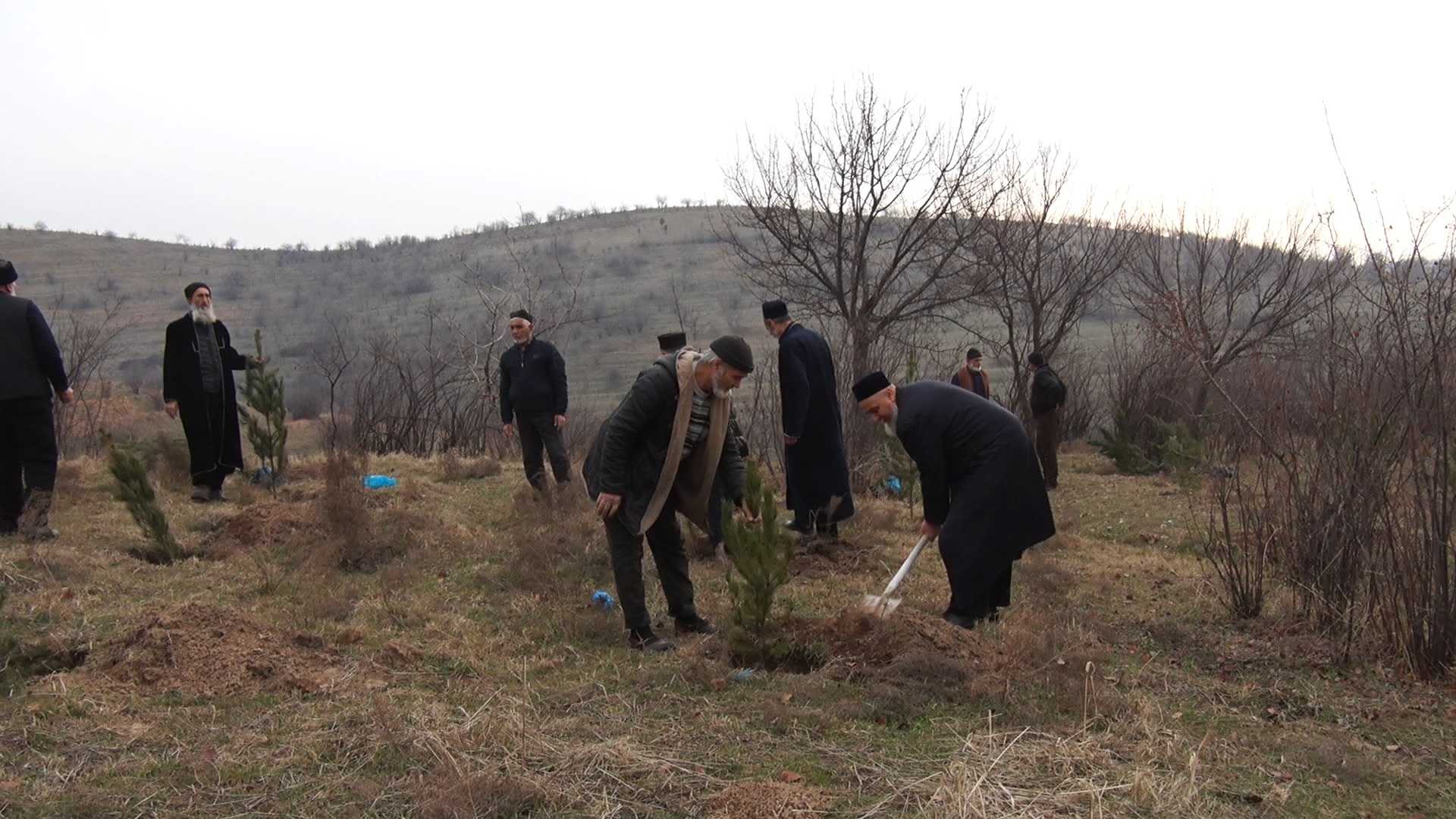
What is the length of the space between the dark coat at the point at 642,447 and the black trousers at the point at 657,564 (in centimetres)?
9

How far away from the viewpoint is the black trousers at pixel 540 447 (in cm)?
941

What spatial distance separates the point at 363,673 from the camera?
5062 mm

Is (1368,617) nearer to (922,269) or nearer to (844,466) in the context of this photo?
(844,466)

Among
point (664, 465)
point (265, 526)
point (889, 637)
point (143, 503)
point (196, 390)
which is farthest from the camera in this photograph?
point (196, 390)

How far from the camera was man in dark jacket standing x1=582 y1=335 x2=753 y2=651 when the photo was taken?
5.30 meters

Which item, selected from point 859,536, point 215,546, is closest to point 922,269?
point 859,536

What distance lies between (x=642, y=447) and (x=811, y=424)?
2330 millimetres

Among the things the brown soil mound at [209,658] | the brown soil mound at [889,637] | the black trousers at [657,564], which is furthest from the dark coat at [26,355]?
the brown soil mound at [889,637]

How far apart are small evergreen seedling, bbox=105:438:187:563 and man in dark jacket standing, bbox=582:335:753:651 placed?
3239 millimetres

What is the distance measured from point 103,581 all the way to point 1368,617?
6903 millimetres

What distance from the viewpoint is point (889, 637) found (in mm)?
5160

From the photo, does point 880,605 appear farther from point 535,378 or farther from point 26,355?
point 26,355

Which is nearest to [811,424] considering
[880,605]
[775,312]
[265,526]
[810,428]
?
[810,428]

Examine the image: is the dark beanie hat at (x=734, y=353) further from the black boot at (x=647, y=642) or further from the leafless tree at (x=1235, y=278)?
the leafless tree at (x=1235, y=278)
